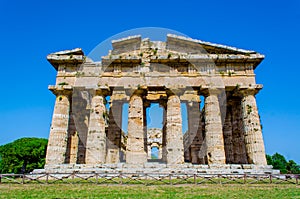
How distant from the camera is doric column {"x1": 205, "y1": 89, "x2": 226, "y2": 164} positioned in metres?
18.5

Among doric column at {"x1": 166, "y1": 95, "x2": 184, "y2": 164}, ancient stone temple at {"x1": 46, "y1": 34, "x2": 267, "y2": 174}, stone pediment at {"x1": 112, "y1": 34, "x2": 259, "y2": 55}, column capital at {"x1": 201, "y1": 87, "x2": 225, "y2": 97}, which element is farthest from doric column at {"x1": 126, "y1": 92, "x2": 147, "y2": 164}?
column capital at {"x1": 201, "y1": 87, "x2": 225, "y2": 97}

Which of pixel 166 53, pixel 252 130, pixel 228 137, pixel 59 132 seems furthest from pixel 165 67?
pixel 59 132

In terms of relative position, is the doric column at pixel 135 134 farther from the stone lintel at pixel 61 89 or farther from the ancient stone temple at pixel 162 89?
the stone lintel at pixel 61 89

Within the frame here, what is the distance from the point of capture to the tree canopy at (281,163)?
47.7 m

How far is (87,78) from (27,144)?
2515 cm

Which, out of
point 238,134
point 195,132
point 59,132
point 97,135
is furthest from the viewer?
point 195,132

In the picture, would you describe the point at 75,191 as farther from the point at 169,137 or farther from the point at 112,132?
the point at 112,132

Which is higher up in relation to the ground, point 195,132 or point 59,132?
point 195,132

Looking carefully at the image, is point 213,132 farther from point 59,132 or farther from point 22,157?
point 22,157

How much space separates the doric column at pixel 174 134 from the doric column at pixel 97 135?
515 cm

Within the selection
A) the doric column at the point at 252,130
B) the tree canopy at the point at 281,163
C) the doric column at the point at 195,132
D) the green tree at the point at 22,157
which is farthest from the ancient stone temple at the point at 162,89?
the tree canopy at the point at 281,163

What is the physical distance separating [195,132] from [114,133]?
762 centimetres

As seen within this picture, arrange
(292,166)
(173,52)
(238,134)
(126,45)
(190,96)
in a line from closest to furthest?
(190,96), (173,52), (126,45), (238,134), (292,166)

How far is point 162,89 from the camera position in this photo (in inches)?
806
